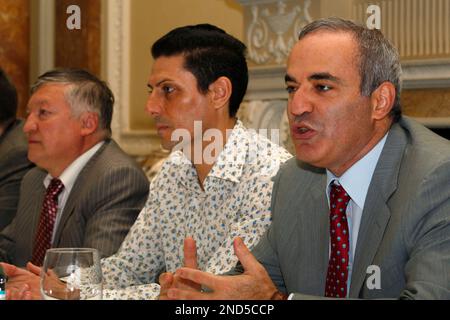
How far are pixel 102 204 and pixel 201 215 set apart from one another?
503mm

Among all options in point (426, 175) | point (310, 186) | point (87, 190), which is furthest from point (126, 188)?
point (426, 175)

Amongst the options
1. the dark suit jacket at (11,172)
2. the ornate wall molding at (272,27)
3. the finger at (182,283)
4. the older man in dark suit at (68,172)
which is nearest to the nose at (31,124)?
the older man in dark suit at (68,172)

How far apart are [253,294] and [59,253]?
47cm

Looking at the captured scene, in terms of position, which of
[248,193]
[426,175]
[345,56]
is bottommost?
[248,193]

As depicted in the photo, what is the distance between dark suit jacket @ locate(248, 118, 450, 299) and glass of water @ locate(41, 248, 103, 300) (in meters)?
0.42

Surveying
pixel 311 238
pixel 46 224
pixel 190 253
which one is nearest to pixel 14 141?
pixel 46 224

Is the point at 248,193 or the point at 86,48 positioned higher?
the point at 86,48

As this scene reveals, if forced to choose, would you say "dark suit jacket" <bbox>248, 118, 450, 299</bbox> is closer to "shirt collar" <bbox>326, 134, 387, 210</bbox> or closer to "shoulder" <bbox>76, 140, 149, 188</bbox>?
"shirt collar" <bbox>326, 134, 387, 210</bbox>

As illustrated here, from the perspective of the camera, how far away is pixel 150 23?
209 inches

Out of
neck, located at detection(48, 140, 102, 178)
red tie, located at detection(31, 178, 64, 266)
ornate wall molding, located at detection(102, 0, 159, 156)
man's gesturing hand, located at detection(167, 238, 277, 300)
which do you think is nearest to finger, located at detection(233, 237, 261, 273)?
man's gesturing hand, located at detection(167, 238, 277, 300)

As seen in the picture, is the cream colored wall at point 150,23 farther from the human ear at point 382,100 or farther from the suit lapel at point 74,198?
the human ear at point 382,100

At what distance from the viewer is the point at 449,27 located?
2.90m

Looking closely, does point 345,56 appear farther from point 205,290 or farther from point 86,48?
point 86,48

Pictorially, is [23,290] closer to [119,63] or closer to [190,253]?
[190,253]
